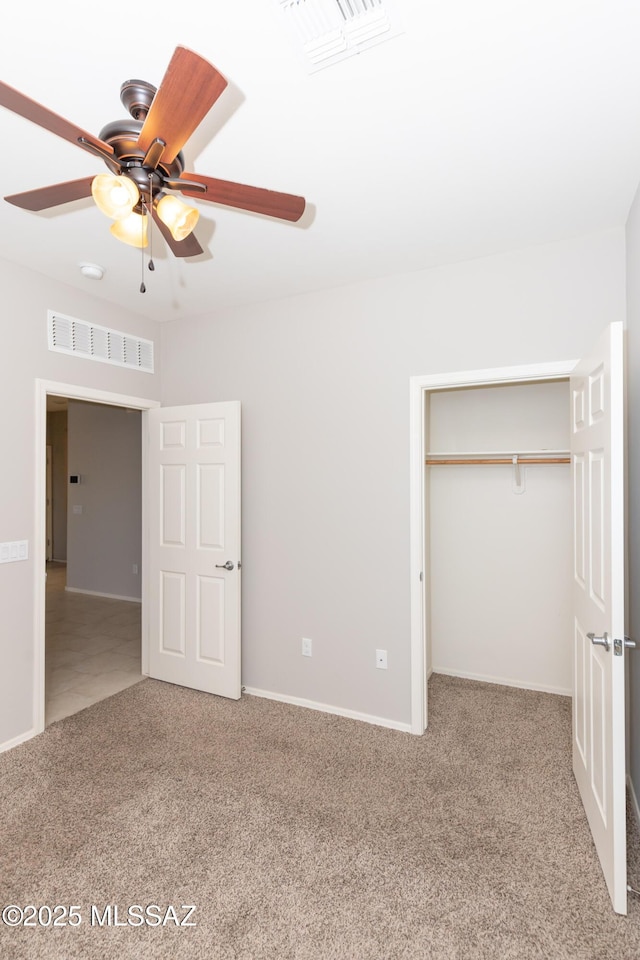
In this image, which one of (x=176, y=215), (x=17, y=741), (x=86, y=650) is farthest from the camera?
(x=86, y=650)

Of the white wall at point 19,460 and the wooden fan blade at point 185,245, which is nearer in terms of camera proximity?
the wooden fan blade at point 185,245

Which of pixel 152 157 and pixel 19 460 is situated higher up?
pixel 152 157

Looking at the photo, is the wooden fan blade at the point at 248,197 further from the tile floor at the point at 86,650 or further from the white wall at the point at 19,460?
the tile floor at the point at 86,650

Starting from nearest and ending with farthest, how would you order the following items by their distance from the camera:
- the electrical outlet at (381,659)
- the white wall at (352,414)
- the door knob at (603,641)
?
the door knob at (603,641)
the white wall at (352,414)
the electrical outlet at (381,659)

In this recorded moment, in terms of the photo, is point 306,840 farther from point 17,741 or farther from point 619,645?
point 17,741

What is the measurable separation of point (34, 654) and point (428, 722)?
2391 millimetres

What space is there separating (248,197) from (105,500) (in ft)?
18.2


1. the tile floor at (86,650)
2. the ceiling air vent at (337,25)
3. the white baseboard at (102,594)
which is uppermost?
the ceiling air vent at (337,25)

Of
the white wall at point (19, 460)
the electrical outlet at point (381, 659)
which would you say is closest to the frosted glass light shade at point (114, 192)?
the white wall at point (19, 460)

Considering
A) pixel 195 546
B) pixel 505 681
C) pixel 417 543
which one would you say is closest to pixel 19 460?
pixel 195 546

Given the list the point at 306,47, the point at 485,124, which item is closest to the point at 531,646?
the point at 485,124

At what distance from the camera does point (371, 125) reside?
5.70 ft

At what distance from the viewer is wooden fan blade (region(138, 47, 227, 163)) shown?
1.04 meters

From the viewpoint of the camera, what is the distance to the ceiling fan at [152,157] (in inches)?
43.4
